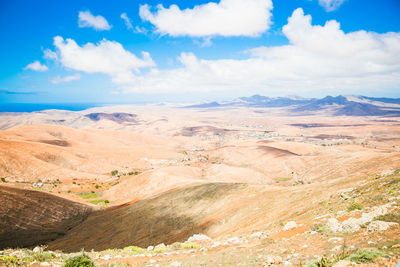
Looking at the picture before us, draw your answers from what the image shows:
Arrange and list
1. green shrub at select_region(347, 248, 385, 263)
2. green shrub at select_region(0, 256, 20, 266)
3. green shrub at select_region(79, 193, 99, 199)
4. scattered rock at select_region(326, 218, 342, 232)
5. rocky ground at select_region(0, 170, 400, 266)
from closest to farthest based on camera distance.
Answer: green shrub at select_region(347, 248, 385, 263) < rocky ground at select_region(0, 170, 400, 266) < green shrub at select_region(0, 256, 20, 266) < scattered rock at select_region(326, 218, 342, 232) < green shrub at select_region(79, 193, 99, 199)

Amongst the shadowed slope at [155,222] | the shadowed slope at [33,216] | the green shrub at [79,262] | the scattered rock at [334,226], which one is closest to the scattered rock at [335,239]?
the scattered rock at [334,226]

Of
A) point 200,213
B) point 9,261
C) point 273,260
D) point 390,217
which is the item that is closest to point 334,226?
point 390,217

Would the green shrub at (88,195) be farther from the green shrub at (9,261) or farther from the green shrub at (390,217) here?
the green shrub at (390,217)

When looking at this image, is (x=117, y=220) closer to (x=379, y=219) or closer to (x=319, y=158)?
(x=379, y=219)

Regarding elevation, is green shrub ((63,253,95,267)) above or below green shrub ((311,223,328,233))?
below

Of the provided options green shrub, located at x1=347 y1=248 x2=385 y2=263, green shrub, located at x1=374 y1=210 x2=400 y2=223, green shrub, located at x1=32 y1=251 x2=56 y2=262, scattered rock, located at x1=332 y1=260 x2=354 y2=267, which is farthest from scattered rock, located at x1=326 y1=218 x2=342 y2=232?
green shrub, located at x1=32 y1=251 x2=56 y2=262

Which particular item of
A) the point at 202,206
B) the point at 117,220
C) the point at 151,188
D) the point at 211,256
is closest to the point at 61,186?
the point at 151,188

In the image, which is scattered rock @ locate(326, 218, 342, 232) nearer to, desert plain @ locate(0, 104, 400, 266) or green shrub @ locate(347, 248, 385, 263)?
desert plain @ locate(0, 104, 400, 266)

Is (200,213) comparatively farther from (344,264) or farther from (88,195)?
(88,195)
